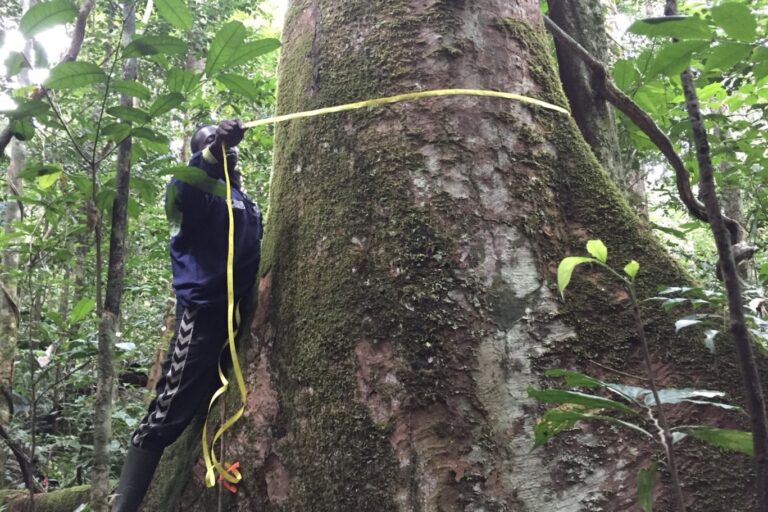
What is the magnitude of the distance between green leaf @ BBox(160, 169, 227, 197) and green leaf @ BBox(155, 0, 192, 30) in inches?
17.3

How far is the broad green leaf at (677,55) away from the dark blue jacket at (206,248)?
1741 millimetres

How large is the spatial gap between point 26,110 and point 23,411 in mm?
4597

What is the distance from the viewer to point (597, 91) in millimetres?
3055

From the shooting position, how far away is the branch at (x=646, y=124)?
2518 mm

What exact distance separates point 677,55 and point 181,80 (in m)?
1.48

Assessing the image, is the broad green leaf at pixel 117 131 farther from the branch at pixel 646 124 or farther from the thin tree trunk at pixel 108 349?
the branch at pixel 646 124

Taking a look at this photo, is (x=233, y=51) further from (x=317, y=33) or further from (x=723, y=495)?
(x=723, y=495)

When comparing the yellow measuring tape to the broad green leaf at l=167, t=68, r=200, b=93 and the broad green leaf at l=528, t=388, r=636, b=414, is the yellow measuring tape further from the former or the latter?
the broad green leaf at l=528, t=388, r=636, b=414

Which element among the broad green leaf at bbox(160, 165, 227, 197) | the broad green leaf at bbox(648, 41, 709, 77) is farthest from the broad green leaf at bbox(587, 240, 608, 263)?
the broad green leaf at bbox(160, 165, 227, 197)

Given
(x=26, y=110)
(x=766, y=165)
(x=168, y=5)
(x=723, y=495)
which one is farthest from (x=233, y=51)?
(x=766, y=165)

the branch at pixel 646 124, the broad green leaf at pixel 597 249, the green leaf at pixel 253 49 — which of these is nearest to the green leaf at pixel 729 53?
the broad green leaf at pixel 597 249

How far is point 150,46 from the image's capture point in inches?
67.5

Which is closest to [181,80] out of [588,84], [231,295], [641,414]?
[231,295]

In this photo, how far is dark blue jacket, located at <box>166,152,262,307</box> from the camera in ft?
7.95
